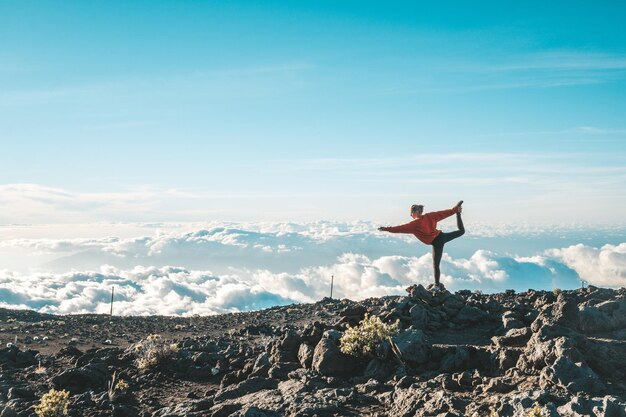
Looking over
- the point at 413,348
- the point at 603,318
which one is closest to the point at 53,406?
the point at 413,348

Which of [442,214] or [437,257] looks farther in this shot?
[437,257]

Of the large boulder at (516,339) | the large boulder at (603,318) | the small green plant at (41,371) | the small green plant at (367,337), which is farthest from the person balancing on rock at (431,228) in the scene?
the small green plant at (41,371)

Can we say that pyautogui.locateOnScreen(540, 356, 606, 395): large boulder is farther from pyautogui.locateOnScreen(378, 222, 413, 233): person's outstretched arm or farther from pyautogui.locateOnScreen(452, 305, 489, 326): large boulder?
pyautogui.locateOnScreen(378, 222, 413, 233): person's outstretched arm

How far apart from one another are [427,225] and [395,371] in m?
6.19

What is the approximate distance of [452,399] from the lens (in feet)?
28.1

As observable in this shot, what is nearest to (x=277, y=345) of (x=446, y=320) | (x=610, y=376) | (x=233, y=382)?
(x=233, y=382)

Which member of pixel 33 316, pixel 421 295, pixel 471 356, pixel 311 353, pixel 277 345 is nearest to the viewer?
pixel 471 356

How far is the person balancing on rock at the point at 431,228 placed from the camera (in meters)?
16.0

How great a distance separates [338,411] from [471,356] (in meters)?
3.20

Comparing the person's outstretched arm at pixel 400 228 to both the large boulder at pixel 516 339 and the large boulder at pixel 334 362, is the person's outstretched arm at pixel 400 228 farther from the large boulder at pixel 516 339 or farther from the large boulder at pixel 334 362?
the large boulder at pixel 516 339

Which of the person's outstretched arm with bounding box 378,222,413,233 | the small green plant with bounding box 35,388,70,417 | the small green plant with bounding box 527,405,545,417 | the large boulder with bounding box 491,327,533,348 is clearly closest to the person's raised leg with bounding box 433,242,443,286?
the person's outstretched arm with bounding box 378,222,413,233

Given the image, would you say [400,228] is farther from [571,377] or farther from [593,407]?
[593,407]

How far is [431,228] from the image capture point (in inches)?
636

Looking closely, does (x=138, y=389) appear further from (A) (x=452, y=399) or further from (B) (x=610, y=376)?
(B) (x=610, y=376)
